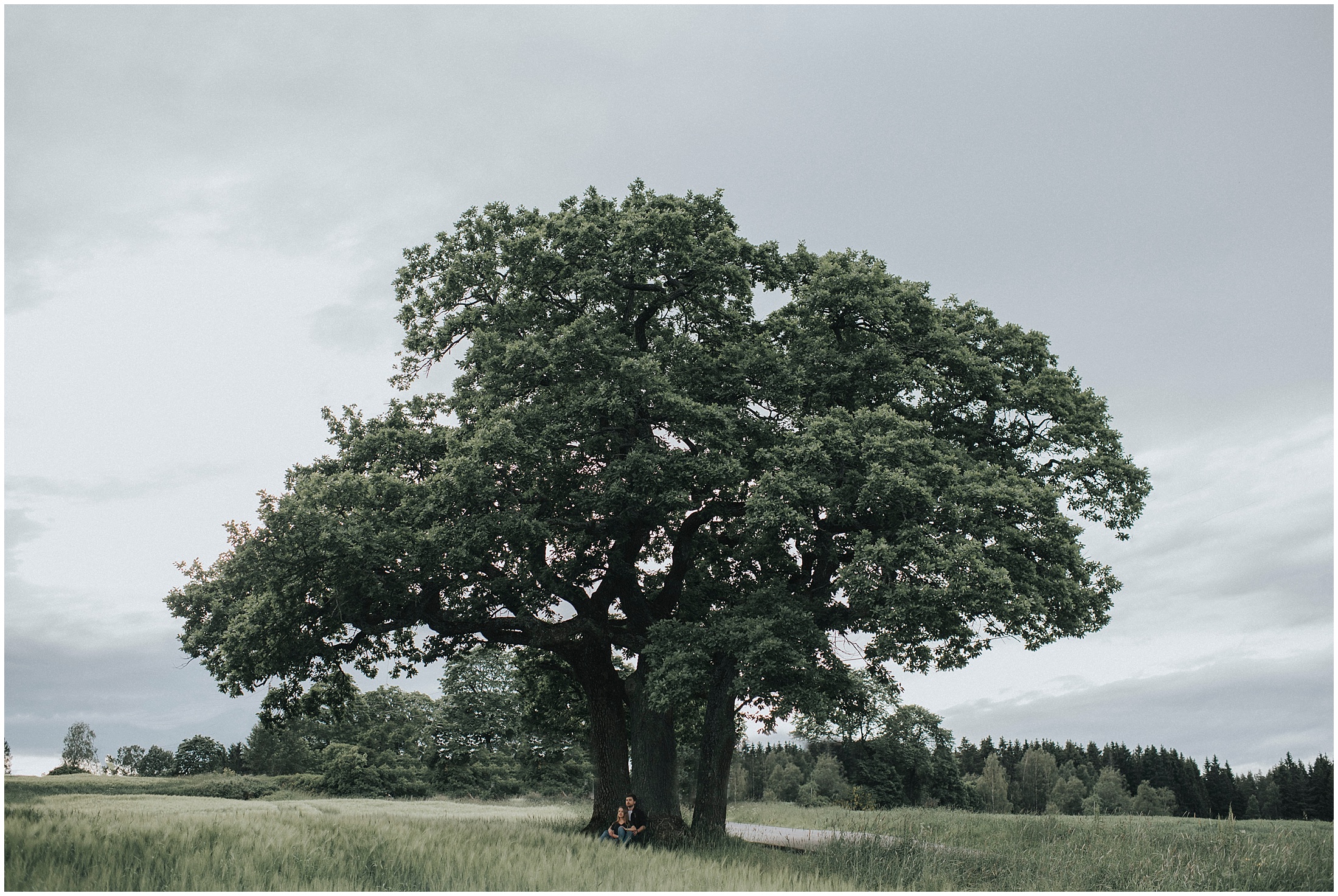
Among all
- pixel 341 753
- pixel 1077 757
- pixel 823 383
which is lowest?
pixel 1077 757

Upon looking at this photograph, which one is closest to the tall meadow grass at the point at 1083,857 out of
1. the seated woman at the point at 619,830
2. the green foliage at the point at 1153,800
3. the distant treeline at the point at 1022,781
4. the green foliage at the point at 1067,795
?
the seated woman at the point at 619,830

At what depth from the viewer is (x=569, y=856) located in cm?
1371

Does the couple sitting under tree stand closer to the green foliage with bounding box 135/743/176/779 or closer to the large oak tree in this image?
the large oak tree

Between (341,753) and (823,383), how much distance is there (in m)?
47.7

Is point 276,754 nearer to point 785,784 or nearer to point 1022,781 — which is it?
point 785,784

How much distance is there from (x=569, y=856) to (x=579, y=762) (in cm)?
4793

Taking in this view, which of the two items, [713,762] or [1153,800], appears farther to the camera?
[1153,800]

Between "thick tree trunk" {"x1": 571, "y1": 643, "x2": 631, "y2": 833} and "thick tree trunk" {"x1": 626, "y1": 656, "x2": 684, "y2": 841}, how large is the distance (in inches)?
25.7

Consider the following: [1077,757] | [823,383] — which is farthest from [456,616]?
[1077,757]

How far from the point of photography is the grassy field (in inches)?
437

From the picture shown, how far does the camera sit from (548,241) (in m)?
21.5

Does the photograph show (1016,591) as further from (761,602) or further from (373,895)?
(373,895)

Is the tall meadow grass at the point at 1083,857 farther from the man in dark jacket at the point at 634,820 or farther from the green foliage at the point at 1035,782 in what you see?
the green foliage at the point at 1035,782

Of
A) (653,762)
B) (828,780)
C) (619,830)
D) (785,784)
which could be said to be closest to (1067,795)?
(828,780)
